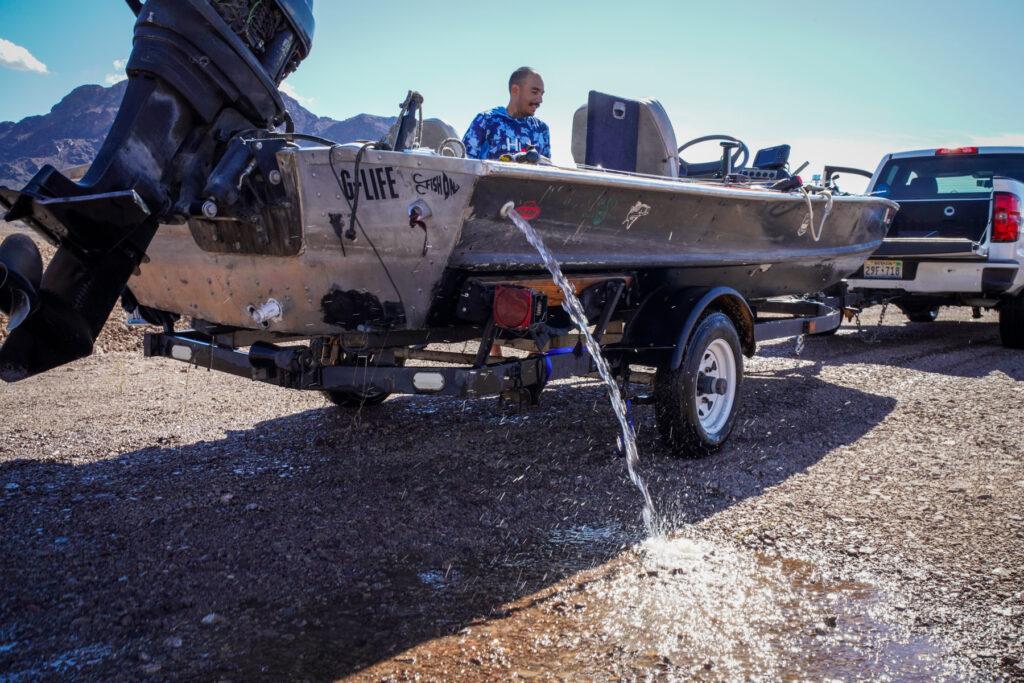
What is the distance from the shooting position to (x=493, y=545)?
3.31 metres

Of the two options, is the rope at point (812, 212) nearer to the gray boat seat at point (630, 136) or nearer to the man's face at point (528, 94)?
the gray boat seat at point (630, 136)

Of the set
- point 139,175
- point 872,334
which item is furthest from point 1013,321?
point 139,175

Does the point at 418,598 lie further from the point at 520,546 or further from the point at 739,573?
the point at 739,573

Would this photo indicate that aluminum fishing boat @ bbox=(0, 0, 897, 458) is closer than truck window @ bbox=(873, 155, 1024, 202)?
Yes

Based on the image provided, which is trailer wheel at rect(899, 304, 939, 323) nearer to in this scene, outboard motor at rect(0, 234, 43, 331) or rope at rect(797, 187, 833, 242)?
rope at rect(797, 187, 833, 242)

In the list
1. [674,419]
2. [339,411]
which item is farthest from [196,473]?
[674,419]

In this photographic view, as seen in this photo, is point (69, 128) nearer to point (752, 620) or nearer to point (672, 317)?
point (672, 317)

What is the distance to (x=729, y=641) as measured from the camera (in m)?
2.58

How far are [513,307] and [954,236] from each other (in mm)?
6686

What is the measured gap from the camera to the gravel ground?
2.49m

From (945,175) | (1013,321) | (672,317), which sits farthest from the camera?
(945,175)

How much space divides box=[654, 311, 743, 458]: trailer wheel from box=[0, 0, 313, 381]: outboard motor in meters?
2.46

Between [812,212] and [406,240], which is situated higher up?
[812,212]

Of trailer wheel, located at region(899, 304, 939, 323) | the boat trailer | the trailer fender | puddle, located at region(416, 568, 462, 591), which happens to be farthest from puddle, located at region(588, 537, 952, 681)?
trailer wheel, located at region(899, 304, 939, 323)
